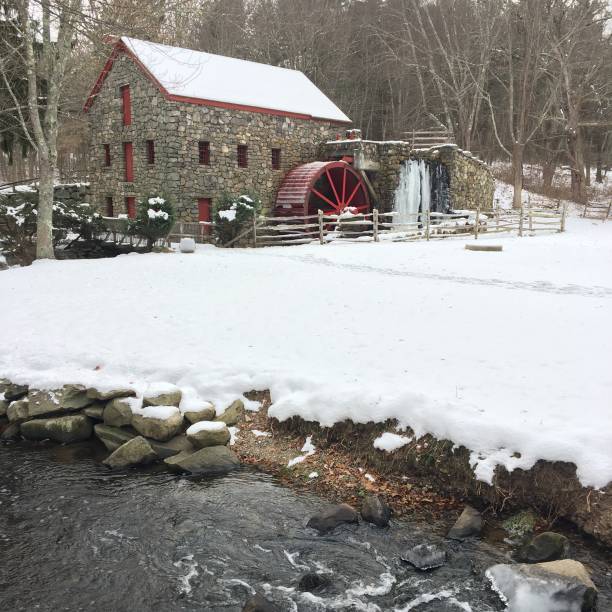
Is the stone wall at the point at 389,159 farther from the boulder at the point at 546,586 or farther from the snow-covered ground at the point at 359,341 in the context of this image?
the boulder at the point at 546,586

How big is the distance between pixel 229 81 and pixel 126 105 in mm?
4012

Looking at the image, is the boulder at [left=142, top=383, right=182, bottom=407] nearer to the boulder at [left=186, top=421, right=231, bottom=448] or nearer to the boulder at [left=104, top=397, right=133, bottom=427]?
the boulder at [left=104, top=397, right=133, bottom=427]

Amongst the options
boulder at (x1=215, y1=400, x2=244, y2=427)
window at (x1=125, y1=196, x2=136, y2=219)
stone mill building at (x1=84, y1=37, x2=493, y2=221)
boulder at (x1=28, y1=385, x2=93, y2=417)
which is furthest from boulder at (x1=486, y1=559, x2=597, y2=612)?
window at (x1=125, y1=196, x2=136, y2=219)

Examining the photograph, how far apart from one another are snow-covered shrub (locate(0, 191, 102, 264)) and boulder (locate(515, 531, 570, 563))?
1438 cm

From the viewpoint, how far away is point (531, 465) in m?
5.03

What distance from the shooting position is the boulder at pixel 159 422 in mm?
6500

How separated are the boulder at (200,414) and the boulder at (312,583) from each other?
9.11 feet

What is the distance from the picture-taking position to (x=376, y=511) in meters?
5.05

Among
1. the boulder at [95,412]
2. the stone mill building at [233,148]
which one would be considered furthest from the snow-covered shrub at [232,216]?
the boulder at [95,412]

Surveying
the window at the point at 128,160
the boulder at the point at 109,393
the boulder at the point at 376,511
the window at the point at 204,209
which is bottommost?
the boulder at the point at 376,511

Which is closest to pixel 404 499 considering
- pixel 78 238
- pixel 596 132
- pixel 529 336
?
pixel 529 336

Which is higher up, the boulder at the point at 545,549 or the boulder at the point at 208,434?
the boulder at the point at 208,434

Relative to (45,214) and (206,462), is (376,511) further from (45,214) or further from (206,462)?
(45,214)

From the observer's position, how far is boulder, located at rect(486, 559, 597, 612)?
389 cm
